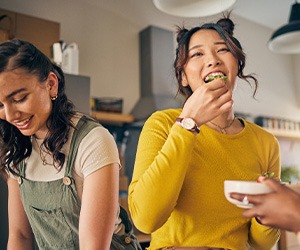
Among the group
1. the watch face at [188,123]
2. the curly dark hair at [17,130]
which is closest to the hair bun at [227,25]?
the watch face at [188,123]

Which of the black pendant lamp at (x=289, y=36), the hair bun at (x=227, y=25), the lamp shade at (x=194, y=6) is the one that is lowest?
the hair bun at (x=227, y=25)

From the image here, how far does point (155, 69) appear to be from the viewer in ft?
14.1

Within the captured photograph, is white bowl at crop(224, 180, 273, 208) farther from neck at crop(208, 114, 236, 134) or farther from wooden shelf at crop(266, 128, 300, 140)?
wooden shelf at crop(266, 128, 300, 140)

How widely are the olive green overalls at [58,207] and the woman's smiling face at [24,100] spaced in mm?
130

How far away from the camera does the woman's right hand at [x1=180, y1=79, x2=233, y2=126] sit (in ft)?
2.99

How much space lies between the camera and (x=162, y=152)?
87cm

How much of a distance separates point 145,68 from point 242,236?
139 inches

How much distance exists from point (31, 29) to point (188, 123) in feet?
8.30

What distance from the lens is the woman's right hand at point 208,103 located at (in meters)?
0.91

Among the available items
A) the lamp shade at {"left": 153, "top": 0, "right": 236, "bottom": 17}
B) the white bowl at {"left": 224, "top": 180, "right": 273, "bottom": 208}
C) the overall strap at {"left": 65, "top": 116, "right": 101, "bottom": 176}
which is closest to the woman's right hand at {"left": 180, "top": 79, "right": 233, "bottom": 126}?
the white bowl at {"left": 224, "top": 180, "right": 273, "bottom": 208}

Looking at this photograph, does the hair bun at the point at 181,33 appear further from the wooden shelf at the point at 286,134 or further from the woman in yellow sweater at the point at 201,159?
the wooden shelf at the point at 286,134

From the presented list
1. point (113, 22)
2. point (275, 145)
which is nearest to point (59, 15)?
point (113, 22)

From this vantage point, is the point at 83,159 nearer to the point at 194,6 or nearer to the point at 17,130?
the point at 17,130

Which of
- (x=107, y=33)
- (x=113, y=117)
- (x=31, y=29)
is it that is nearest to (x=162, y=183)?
(x=31, y=29)
